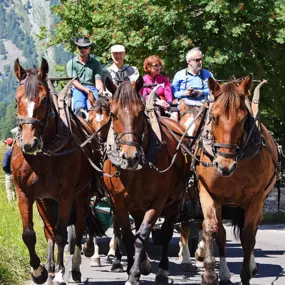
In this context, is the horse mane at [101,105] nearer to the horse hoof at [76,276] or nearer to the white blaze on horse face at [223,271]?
the horse hoof at [76,276]

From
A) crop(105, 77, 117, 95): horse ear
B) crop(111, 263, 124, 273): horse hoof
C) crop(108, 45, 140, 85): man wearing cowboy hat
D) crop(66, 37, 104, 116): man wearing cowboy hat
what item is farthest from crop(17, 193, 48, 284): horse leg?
crop(108, 45, 140, 85): man wearing cowboy hat

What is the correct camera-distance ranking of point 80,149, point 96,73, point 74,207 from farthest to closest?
1. point 96,73
2. point 74,207
3. point 80,149

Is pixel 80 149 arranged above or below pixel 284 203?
above

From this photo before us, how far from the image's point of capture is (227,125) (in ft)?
27.7

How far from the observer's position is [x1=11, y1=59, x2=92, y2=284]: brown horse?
28.2 ft

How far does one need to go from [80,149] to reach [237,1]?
482 inches

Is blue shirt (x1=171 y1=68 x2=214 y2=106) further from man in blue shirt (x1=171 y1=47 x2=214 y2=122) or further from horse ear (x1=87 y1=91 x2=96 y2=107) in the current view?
horse ear (x1=87 y1=91 x2=96 y2=107)

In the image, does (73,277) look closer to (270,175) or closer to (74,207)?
(74,207)

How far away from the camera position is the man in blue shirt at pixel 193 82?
35.7ft

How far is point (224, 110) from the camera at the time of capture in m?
8.48

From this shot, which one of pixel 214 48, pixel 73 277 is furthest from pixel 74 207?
pixel 214 48

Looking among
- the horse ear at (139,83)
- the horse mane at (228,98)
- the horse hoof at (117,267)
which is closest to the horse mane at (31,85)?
the horse ear at (139,83)

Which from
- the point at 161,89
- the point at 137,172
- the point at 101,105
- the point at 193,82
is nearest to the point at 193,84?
the point at 193,82

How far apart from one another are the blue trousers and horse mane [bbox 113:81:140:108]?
8.04 feet
